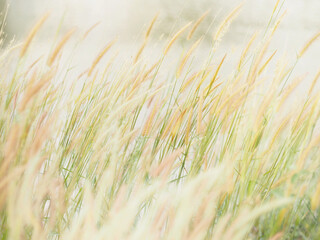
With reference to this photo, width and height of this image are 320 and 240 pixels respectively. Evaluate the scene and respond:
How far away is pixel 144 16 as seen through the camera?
3.59 meters

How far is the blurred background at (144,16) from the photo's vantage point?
3290 millimetres

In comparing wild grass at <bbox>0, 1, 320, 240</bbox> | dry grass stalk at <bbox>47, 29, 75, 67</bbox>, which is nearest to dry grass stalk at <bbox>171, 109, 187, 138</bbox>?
wild grass at <bbox>0, 1, 320, 240</bbox>

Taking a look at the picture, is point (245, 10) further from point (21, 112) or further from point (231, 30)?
point (21, 112)

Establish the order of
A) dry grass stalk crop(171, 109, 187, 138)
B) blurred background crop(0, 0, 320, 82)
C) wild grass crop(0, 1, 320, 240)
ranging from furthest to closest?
blurred background crop(0, 0, 320, 82) < dry grass stalk crop(171, 109, 187, 138) < wild grass crop(0, 1, 320, 240)

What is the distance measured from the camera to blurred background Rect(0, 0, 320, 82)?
3.29m

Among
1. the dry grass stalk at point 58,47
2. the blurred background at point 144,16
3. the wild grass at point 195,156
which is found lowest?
the wild grass at point 195,156

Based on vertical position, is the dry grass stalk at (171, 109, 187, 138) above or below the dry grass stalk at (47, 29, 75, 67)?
below

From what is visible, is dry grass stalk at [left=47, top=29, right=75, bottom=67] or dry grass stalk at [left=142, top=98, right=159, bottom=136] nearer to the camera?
dry grass stalk at [left=47, top=29, right=75, bottom=67]

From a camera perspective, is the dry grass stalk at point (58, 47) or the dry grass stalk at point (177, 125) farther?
the dry grass stalk at point (177, 125)

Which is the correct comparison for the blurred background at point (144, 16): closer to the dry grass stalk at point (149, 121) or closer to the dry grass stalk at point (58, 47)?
the dry grass stalk at point (149, 121)

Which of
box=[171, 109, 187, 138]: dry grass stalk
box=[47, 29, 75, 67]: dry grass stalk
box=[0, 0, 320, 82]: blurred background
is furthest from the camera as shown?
box=[0, 0, 320, 82]: blurred background

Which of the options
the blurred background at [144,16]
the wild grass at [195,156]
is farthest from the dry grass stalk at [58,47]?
the blurred background at [144,16]

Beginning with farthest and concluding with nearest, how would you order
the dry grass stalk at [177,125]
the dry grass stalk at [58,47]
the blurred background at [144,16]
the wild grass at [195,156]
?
the blurred background at [144,16] → the dry grass stalk at [177,125] → the dry grass stalk at [58,47] → the wild grass at [195,156]

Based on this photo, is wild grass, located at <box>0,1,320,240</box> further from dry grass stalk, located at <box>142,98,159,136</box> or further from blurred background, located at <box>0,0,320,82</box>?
blurred background, located at <box>0,0,320,82</box>
